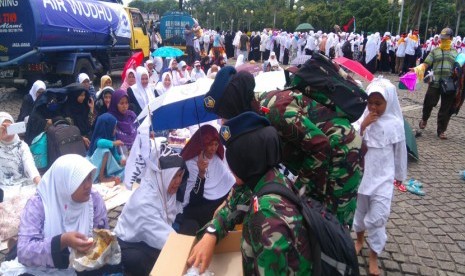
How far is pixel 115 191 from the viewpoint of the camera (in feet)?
16.0

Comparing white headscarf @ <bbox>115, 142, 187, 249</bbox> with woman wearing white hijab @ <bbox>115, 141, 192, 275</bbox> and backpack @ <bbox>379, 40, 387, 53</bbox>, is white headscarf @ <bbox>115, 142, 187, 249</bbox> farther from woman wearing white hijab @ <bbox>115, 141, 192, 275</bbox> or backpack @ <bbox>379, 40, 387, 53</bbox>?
backpack @ <bbox>379, 40, 387, 53</bbox>

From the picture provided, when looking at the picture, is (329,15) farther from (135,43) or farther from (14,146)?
(14,146)

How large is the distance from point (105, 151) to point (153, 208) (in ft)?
7.58

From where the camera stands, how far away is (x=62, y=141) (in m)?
4.90

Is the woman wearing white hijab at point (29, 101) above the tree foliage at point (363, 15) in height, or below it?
below

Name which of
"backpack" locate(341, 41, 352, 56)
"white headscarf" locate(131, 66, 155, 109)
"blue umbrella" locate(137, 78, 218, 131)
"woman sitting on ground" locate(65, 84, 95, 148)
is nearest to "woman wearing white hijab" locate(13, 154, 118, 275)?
"blue umbrella" locate(137, 78, 218, 131)

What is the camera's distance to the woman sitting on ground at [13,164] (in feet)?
12.9

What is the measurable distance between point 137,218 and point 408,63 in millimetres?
17908

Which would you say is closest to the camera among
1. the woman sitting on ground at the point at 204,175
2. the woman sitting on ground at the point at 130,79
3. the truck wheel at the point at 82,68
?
the woman sitting on ground at the point at 204,175

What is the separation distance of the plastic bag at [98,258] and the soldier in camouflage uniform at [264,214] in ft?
3.93

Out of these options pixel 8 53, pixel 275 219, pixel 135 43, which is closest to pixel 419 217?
pixel 275 219

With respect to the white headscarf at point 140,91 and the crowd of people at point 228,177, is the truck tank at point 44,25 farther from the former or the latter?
the crowd of people at point 228,177

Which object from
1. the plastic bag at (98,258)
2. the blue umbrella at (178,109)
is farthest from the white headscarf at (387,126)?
the plastic bag at (98,258)

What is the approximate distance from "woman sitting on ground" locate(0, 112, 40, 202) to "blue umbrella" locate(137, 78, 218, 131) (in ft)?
4.69
